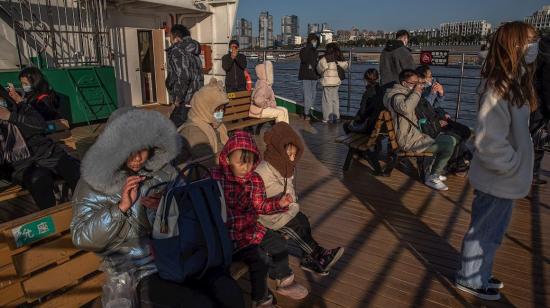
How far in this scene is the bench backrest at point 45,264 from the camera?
1787 millimetres

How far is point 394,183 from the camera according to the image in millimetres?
4754

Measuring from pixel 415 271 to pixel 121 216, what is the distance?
2019mm

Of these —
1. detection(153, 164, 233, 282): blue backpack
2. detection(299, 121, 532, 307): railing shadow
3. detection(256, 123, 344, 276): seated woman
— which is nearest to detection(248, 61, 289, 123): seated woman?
detection(299, 121, 532, 307): railing shadow

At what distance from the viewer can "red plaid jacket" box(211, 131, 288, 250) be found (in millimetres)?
2328

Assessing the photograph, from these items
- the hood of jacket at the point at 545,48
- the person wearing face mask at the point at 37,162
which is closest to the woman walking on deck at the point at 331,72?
the hood of jacket at the point at 545,48

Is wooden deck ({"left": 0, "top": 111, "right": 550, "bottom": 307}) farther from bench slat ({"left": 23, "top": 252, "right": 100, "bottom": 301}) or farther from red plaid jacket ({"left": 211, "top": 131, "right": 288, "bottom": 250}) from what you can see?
bench slat ({"left": 23, "top": 252, "right": 100, "bottom": 301})

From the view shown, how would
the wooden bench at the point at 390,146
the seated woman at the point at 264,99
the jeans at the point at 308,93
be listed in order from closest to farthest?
the wooden bench at the point at 390,146 → the seated woman at the point at 264,99 → the jeans at the point at 308,93

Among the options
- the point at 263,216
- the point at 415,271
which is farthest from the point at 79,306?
the point at 415,271

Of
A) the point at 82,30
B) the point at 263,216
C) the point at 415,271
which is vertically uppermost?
the point at 82,30

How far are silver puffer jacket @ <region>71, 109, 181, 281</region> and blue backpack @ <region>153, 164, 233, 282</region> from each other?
Result: 144 millimetres

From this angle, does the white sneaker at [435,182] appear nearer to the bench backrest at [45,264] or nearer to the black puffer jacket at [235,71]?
the bench backrest at [45,264]

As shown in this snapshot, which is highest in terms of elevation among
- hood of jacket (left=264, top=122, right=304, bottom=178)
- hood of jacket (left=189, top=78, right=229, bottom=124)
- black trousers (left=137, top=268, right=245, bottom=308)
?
hood of jacket (left=189, top=78, right=229, bottom=124)

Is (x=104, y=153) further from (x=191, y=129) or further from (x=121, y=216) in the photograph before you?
(x=191, y=129)

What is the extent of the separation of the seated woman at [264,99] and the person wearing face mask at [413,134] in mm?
2768
